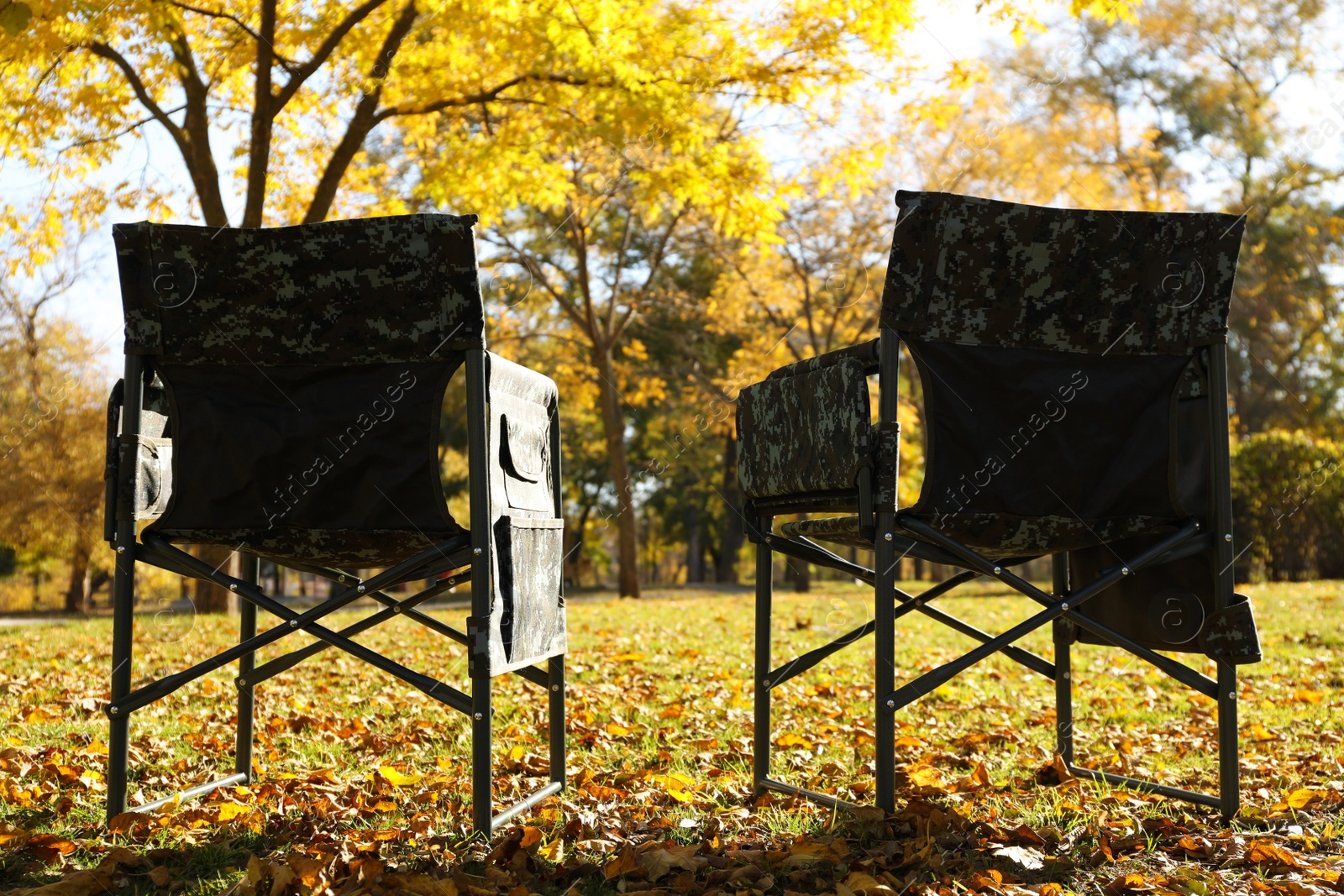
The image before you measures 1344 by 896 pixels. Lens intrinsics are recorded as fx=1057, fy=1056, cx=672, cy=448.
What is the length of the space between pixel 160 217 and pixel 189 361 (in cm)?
1009

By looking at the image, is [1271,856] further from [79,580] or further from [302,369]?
[79,580]

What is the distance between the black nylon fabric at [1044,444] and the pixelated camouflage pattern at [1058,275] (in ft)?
0.18

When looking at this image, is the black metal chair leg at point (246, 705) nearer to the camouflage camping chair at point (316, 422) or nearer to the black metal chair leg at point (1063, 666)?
the camouflage camping chair at point (316, 422)

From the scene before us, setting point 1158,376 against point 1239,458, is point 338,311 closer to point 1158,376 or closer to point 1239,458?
point 1158,376

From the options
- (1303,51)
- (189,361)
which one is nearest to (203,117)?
(189,361)

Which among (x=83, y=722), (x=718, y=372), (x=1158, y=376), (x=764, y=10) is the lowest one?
(x=83, y=722)

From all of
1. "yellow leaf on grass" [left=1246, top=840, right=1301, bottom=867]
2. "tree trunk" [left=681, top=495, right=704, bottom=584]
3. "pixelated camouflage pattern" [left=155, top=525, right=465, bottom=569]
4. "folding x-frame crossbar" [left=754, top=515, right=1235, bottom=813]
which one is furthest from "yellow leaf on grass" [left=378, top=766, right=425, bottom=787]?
"tree trunk" [left=681, top=495, right=704, bottom=584]

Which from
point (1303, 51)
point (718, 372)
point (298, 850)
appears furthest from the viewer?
point (718, 372)

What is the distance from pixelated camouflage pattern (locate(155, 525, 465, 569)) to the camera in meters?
2.87

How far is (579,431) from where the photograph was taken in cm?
2773

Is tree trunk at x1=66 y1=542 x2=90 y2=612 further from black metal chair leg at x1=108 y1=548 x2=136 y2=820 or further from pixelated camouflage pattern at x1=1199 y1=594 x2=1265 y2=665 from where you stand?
pixelated camouflage pattern at x1=1199 y1=594 x2=1265 y2=665

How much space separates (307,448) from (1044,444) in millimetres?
2006

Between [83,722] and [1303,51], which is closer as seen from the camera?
[83,722]

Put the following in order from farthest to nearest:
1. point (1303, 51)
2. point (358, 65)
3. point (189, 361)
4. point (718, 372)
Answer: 1. point (718, 372)
2. point (1303, 51)
3. point (358, 65)
4. point (189, 361)
